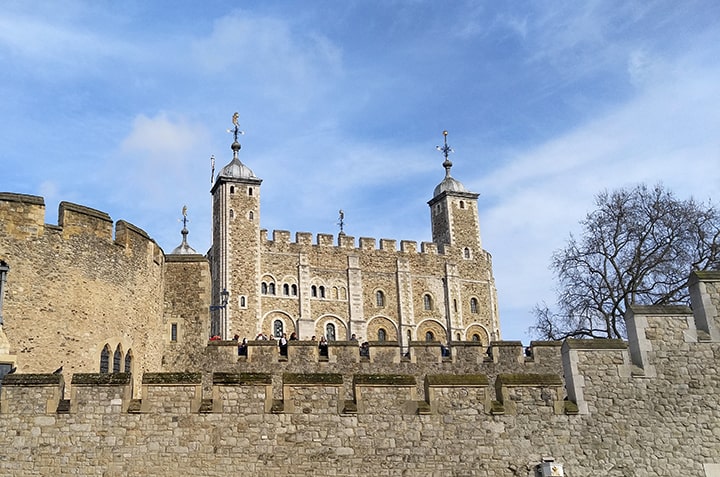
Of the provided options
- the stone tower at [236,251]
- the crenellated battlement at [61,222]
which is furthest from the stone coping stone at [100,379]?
the stone tower at [236,251]

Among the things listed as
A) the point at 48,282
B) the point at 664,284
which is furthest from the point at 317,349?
the point at 664,284

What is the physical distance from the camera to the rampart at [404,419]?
40.6 ft

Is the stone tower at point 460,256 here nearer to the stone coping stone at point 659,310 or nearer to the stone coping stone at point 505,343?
the stone coping stone at point 505,343

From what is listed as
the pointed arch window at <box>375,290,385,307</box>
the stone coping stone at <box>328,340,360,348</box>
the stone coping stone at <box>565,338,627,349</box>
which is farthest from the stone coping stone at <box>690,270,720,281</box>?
the pointed arch window at <box>375,290,385,307</box>

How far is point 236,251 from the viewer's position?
60250 mm

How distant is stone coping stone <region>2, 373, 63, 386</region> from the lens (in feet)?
40.6

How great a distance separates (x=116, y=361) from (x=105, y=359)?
0.33m

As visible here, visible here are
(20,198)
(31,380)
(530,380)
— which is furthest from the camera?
(20,198)

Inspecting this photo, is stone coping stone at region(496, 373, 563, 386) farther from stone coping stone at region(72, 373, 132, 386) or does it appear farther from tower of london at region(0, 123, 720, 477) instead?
stone coping stone at region(72, 373, 132, 386)

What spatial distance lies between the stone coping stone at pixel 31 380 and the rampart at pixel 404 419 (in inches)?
0.9

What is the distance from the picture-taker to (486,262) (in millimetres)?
70875

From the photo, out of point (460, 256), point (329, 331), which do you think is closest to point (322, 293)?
point (329, 331)

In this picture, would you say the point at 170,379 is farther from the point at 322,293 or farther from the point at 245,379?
the point at 322,293

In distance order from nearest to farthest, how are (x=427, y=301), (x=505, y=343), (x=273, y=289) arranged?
(x=505, y=343)
(x=273, y=289)
(x=427, y=301)
